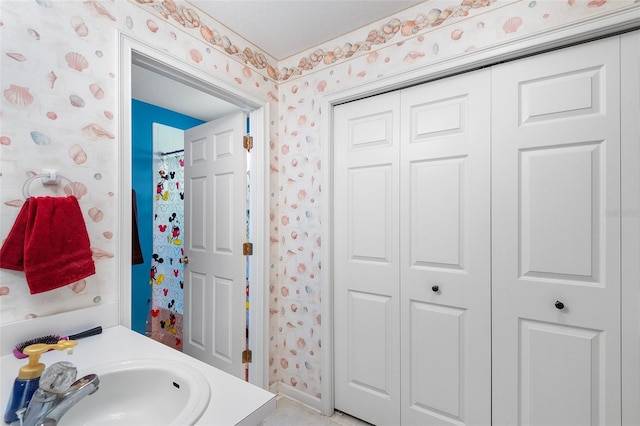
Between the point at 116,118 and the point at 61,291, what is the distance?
2.35ft

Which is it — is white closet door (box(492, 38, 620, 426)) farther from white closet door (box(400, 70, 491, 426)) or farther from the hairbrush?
the hairbrush

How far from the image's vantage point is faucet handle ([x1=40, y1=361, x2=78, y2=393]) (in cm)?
66

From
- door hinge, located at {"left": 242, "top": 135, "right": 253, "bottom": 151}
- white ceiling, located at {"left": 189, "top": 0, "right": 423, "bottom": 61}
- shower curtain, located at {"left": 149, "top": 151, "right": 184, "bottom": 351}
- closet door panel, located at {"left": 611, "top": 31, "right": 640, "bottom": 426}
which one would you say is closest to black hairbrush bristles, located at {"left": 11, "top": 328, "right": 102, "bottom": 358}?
door hinge, located at {"left": 242, "top": 135, "right": 253, "bottom": 151}

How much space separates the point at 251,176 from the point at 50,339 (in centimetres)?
133

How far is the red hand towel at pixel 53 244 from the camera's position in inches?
39.4

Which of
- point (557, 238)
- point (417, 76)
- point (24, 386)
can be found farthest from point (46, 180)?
point (557, 238)

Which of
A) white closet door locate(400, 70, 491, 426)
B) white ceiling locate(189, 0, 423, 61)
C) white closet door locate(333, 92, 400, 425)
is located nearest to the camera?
white closet door locate(400, 70, 491, 426)

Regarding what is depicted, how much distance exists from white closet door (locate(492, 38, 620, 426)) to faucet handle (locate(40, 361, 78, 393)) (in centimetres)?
158

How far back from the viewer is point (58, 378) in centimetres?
68

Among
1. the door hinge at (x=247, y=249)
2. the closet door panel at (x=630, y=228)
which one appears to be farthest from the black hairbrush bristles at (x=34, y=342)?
the closet door panel at (x=630, y=228)

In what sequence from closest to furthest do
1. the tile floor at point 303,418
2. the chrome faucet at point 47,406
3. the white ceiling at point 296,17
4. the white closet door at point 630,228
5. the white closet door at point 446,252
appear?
the chrome faucet at point 47,406, the white closet door at point 630,228, the white closet door at point 446,252, the white ceiling at point 296,17, the tile floor at point 303,418

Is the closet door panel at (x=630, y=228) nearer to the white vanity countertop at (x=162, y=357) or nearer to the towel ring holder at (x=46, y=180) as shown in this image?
the white vanity countertop at (x=162, y=357)

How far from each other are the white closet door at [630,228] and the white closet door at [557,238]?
0.02 metres

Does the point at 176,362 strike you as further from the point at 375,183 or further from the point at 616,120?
the point at 616,120
